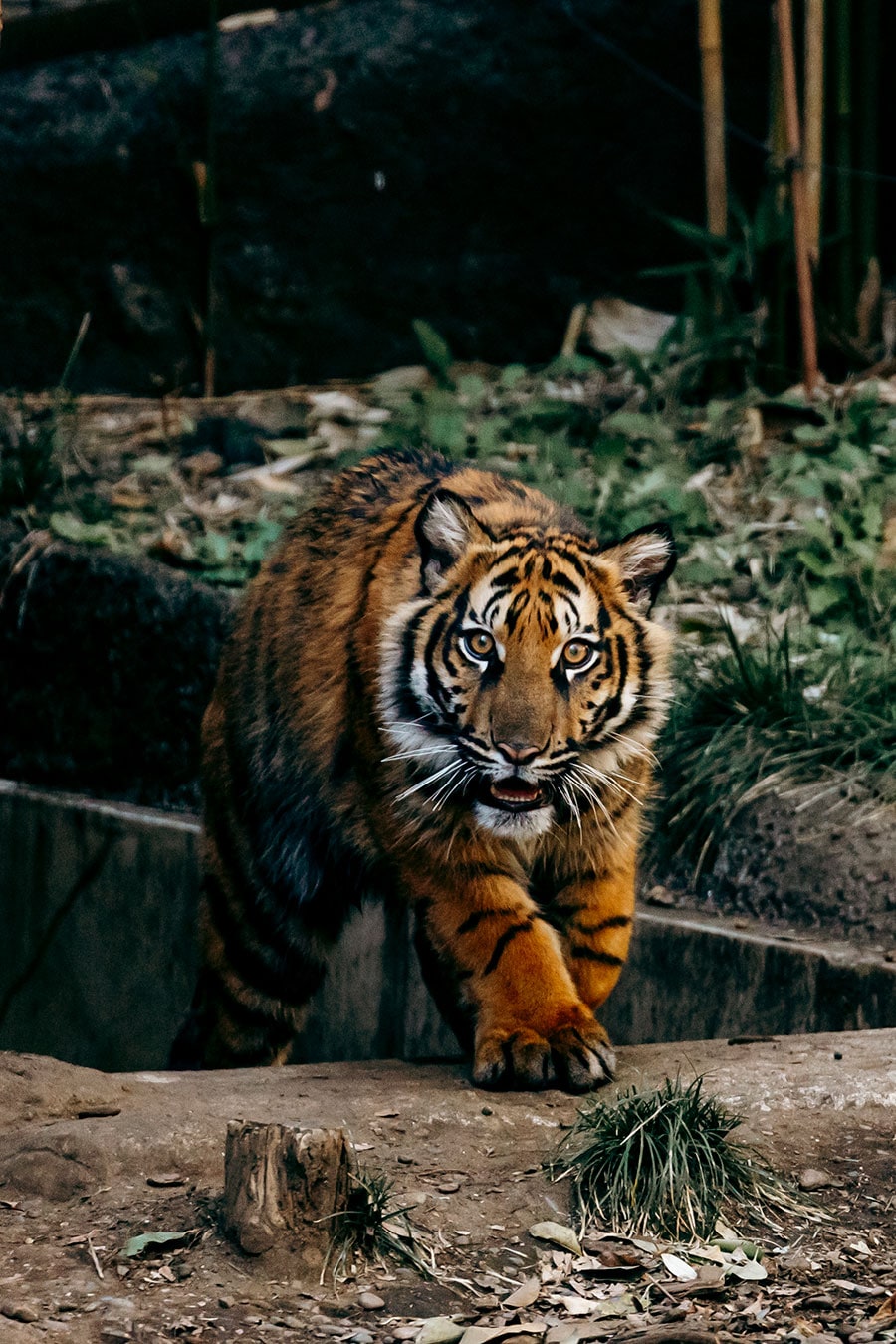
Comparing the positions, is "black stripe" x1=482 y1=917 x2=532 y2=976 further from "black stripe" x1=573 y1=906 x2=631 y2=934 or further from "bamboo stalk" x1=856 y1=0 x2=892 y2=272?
"bamboo stalk" x1=856 y1=0 x2=892 y2=272

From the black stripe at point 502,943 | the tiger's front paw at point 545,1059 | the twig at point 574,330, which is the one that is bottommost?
the tiger's front paw at point 545,1059

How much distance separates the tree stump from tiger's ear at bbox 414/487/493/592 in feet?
3.96

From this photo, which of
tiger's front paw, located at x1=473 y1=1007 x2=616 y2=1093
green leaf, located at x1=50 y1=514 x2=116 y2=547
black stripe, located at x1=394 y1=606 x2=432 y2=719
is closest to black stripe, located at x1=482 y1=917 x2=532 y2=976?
tiger's front paw, located at x1=473 y1=1007 x2=616 y2=1093

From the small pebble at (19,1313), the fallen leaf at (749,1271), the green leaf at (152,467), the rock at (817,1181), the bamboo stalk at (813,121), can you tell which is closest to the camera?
the small pebble at (19,1313)

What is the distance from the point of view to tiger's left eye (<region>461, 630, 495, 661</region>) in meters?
3.00

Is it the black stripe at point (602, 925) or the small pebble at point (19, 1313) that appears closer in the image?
the small pebble at point (19, 1313)

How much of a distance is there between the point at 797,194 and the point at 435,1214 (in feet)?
13.5

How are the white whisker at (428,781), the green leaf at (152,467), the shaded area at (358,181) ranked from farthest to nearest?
the shaded area at (358,181) → the green leaf at (152,467) → the white whisker at (428,781)

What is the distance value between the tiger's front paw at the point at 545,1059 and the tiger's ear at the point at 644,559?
842 millimetres

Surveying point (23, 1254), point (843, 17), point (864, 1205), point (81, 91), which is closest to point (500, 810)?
point (864, 1205)

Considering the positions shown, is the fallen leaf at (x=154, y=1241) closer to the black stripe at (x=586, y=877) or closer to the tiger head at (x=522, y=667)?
the tiger head at (x=522, y=667)

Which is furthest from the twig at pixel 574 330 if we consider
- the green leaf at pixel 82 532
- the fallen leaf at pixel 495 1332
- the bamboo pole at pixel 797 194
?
the fallen leaf at pixel 495 1332

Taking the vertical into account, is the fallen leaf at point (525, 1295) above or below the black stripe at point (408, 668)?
below

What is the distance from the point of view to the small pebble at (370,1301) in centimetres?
218
